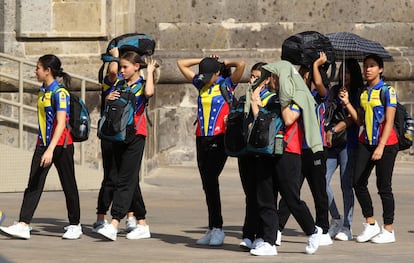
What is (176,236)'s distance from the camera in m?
11.4

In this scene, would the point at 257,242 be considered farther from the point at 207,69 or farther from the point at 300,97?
the point at 207,69

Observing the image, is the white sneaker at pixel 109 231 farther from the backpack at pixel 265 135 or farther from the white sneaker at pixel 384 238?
the white sneaker at pixel 384 238

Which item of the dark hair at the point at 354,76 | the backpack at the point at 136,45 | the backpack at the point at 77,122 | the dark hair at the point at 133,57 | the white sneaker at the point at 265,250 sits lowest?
the white sneaker at the point at 265,250

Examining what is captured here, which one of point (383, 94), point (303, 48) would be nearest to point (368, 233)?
point (383, 94)

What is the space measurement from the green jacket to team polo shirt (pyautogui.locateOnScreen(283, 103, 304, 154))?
50 mm

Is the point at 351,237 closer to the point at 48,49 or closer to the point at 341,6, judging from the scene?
the point at 48,49

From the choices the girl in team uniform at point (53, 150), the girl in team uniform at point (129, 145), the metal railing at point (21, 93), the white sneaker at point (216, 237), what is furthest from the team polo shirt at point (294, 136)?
the metal railing at point (21, 93)

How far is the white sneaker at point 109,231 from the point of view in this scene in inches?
427

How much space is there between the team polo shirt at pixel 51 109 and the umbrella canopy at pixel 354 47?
2.32 metres

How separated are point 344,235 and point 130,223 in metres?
1.72

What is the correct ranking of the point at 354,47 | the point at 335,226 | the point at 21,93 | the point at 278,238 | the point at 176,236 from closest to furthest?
the point at 278,238
the point at 176,236
the point at 335,226
the point at 354,47
the point at 21,93

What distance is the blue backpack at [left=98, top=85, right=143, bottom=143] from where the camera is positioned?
35.7 ft

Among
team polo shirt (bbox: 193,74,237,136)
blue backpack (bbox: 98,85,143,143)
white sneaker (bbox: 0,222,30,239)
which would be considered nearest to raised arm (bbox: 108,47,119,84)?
blue backpack (bbox: 98,85,143,143)

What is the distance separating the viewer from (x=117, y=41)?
1166 cm
